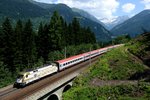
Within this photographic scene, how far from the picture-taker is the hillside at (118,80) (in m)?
32.5

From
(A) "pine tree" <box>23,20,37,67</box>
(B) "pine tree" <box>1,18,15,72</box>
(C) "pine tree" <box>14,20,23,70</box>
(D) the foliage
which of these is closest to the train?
(D) the foliage

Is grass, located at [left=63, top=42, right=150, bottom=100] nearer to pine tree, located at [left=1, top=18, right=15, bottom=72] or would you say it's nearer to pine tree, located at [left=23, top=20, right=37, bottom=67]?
pine tree, located at [left=1, top=18, right=15, bottom=72]

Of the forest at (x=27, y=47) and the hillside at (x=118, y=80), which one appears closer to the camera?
the hillside at (x=118, y=80)

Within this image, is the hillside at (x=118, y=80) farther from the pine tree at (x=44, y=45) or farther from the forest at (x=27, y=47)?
the pine tree at (x=44, y=45)

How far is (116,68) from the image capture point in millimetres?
43969

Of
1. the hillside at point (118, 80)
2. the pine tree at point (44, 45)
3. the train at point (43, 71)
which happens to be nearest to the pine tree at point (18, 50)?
the pine tree at point (44, 45)

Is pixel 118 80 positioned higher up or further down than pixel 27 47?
further down

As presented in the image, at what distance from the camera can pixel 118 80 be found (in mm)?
39375

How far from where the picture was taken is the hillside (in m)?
32.5

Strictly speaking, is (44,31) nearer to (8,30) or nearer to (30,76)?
(8,30)

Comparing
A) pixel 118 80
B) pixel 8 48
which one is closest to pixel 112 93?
pixel 118 80

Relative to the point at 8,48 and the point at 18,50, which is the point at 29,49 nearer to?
the point at 18,50

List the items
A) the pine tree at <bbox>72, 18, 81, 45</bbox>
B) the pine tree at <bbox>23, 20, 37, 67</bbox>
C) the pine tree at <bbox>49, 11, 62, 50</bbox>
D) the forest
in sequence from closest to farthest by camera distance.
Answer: the forest < the pine tree at <bbox>23, 20, 37, 67</bbox> < the pine tree at <bbox>49, 11, 62, 50</bbox> < the pine tree at <bbox>72, 18, 81, 45</bbox>

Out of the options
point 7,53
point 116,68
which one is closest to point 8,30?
point 7,53
